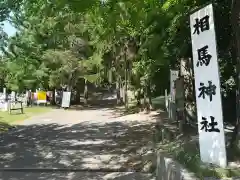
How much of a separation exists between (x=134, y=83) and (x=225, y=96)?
12.7 metres

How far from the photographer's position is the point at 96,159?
10.1 meters

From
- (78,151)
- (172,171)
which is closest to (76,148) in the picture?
(78,151)

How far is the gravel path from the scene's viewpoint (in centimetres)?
862

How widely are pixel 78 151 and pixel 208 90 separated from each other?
6.24 meters

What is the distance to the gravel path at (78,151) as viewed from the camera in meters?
8.62

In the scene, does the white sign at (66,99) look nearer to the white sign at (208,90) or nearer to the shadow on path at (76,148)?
the shadow on path at (76,148)

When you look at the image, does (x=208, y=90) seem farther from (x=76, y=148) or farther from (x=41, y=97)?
(x=41, y=97)

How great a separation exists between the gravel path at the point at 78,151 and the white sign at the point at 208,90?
2.56m

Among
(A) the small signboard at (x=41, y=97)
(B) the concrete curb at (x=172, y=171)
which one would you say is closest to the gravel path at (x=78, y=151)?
(B) the concrete curb at (x=172, y=171)

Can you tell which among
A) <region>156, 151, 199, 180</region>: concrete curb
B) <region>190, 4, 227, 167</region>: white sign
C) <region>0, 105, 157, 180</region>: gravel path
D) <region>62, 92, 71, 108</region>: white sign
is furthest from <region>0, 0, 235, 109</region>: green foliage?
<region>0, 105, 157, 180</region>: gravel path

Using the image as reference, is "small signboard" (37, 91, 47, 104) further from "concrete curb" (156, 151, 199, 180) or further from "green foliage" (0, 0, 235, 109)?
"concrete curb" (156, 151, 199, 180)

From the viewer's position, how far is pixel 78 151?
1125 cm

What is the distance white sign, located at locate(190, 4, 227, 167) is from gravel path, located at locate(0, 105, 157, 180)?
2562 mm

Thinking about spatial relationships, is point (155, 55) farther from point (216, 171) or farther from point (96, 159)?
point (216, 171)
